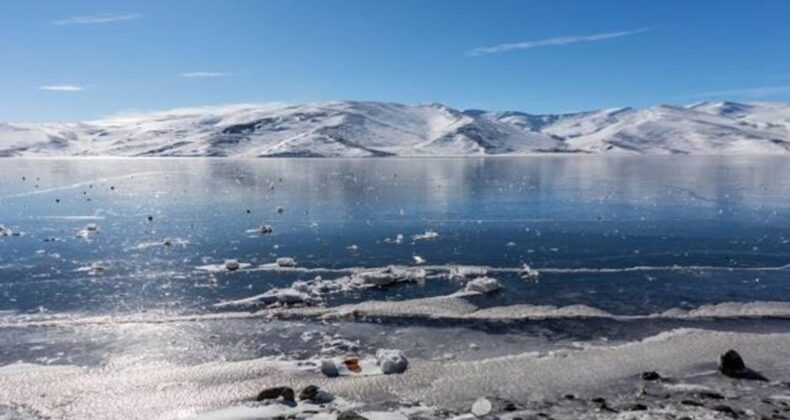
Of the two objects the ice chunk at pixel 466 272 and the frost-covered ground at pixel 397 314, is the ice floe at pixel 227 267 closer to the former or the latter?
the frost-covered ground at pixel 397 314

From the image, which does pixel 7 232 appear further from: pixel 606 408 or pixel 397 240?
pixel 606 408

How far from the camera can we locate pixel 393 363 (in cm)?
1869

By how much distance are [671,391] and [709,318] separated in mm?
8164

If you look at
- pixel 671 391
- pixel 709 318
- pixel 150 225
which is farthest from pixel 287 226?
pixel 671 391

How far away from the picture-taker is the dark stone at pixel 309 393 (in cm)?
1673

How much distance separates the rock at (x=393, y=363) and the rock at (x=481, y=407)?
9.37ft

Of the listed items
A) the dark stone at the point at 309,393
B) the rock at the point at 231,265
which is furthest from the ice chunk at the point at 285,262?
the dark stone at the point at 309,393

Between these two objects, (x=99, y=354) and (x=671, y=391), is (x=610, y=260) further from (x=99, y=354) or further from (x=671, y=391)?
(x=99, y=354)

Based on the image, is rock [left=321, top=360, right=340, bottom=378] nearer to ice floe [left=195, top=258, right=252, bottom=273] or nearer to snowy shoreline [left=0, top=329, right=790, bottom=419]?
snowy shoreline [left=0, top=329, right=790, bottom=419]

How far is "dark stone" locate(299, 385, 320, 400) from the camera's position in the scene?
54.9ft

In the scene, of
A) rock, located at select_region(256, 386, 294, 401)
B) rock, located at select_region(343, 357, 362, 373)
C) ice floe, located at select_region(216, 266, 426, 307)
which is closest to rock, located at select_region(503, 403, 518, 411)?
rock, located at select_region(343, 357, 362, 373)

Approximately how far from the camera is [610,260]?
34.3 meters

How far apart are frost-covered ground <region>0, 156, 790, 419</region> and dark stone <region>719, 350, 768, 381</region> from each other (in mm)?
300

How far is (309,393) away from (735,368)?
1122cm
